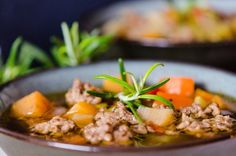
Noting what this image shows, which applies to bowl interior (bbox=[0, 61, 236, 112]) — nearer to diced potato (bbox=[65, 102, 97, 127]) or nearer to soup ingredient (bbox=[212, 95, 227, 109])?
soup ingredient (bbox=[212, 95, 227, 109])

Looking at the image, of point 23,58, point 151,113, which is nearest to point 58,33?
point 23,58

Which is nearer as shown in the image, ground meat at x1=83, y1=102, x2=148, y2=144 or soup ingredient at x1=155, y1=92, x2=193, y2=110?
ground meat at x1=83, y1=102, x2=148, y2=144

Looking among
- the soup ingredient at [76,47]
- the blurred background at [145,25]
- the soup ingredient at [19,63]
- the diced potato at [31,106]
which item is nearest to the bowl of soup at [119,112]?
the diced potato at [31,106]

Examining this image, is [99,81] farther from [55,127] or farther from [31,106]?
[55,127]

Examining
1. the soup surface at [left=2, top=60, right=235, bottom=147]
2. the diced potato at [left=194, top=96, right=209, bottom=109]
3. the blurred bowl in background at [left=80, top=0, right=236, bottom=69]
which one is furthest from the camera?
the blurred bowl in background at [left=80, top=0, right=236, bottom=69]

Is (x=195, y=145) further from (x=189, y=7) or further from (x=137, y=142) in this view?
(x=189, y=7)

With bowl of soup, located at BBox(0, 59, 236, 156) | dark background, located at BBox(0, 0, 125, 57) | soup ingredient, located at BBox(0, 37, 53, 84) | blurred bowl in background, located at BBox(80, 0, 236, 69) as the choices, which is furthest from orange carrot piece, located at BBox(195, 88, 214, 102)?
dark background, located at BBox(0, 0, 125, 57)

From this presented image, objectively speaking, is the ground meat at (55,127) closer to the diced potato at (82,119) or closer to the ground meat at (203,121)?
the diced potato at (82,119)
